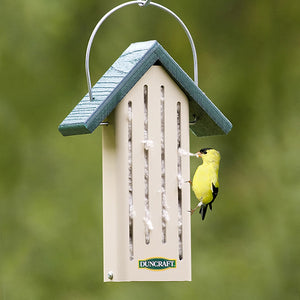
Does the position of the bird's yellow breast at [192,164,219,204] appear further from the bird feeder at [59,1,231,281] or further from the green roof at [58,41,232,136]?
the green roof at [58,41,232,136]

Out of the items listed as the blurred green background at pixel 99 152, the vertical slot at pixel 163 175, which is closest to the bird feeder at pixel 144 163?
the vertical slot at pixel 163 175

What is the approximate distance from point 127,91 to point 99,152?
5.19m

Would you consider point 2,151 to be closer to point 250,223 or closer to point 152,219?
point 250,223

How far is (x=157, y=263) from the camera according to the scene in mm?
4336

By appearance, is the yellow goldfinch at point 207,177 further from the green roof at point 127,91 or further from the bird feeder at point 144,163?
the green roof at point 127,91

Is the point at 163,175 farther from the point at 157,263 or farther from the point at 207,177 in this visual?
the point at 157,263

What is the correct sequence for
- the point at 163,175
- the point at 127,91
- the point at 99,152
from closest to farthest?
the point at 127,91
the point at 163,175
the point at 99,152

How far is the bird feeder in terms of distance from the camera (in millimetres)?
4273

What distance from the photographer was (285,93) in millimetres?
10102

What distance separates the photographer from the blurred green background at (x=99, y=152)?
950 centimetres

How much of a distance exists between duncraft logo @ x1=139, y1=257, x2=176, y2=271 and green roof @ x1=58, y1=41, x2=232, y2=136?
661 mm

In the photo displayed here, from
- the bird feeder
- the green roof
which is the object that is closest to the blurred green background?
the green roof

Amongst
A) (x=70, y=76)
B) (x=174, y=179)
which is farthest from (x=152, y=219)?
(x=70, y=76)

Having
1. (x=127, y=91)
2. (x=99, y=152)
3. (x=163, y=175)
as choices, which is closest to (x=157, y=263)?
(x=163, y=175)
